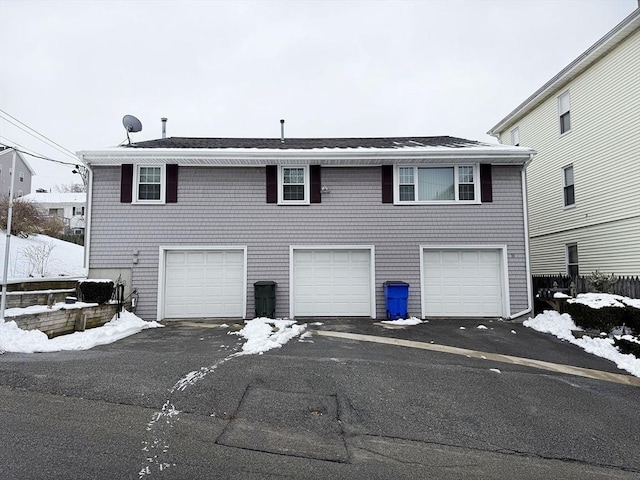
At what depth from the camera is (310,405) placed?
13.5 feet

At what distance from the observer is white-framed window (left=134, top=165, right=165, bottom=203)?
10.2 meters

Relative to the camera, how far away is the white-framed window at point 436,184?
1043cm

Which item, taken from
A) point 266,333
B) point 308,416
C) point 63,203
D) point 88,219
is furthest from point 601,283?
point 63,203

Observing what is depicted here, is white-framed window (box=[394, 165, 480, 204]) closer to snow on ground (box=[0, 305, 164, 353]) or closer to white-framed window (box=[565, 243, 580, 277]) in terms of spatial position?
white-framed window (box=[565, 243, 580, 277])

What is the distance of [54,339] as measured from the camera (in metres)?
6.78

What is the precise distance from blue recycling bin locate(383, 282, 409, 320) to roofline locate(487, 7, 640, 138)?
1001 cm

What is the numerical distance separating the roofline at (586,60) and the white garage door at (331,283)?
10013 mm

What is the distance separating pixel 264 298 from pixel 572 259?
11623mm

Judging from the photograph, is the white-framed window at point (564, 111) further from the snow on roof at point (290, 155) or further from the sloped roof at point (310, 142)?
the snow on roof at point (290, 155)

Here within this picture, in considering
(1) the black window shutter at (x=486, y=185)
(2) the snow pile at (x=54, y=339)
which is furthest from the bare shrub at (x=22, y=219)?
(1) the black window shutter at (x=486, y=185)

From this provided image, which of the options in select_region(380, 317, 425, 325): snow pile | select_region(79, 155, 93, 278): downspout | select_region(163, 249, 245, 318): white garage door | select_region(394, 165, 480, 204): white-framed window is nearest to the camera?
select_region(380, 317, 425, 325): snow pile

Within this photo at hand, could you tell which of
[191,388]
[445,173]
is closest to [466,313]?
[445,173]

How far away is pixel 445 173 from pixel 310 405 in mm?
8322

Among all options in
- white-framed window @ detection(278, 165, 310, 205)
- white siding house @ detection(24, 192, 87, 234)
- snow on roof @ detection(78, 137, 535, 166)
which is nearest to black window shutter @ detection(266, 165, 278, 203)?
white-framed window @ detection(278, 165, 310, 205)
